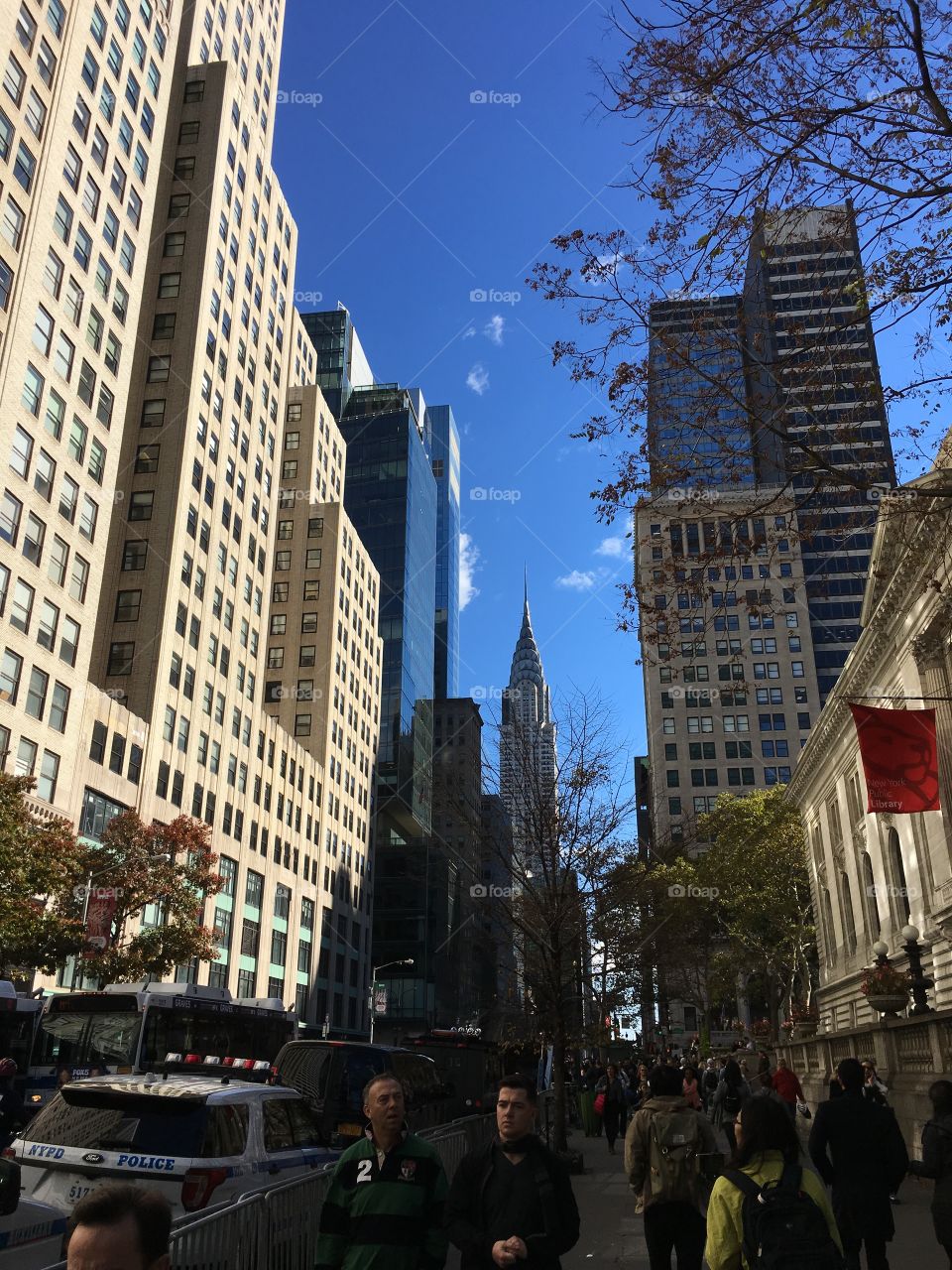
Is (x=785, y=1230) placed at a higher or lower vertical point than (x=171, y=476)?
lower

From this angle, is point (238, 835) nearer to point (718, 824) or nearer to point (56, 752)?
point (56, 752)

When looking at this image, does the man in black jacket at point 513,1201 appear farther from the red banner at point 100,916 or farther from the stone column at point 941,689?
the red banner at point 100,916

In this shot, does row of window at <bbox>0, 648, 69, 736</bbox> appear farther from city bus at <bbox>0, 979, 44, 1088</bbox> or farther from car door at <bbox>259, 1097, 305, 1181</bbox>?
car door at <bbox>259, 1097, 305, 1181</bbox>

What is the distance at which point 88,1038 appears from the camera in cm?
2311

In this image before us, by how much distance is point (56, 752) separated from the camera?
43500 millimetres

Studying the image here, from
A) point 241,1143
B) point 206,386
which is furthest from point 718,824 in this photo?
point 241,1143

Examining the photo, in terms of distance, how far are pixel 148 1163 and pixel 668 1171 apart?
373 cm

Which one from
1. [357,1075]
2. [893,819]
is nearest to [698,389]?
[357,1075]

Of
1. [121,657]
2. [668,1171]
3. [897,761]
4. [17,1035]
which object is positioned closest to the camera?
[668,1171]

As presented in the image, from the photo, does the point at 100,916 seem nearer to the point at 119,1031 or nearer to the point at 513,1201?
the point at 119,1031

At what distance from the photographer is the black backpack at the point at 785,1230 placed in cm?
454

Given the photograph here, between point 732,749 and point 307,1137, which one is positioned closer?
point 307,1137

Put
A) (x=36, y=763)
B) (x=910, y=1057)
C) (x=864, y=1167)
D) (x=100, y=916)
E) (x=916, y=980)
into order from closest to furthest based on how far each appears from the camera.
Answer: (x=864, y=1167) → (x=910, y=1057) → (x=916, y=980) → (x=100, y=916) → (x=36, y=763)

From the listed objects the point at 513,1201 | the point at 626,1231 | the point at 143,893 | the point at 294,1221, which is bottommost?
the point at 626,1231
